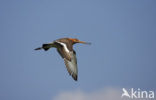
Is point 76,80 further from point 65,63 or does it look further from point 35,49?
point 35,49

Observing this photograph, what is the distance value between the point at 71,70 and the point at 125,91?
2.13m

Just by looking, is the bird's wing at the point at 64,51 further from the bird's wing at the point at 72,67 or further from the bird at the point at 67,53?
the bird's wing at the point at 72,67

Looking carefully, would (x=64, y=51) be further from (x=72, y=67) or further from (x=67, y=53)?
(x=72, y=67)

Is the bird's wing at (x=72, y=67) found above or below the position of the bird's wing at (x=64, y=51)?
below

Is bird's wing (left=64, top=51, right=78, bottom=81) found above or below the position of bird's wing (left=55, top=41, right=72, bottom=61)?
below

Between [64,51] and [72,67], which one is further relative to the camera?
[72,67]

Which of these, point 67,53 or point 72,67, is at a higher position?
point 67,53

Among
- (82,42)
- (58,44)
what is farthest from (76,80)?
(82,42)

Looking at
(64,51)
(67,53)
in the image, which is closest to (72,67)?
(67,53)

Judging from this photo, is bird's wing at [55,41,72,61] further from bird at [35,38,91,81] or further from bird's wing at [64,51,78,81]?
bird's wing at [64,51,78,81]

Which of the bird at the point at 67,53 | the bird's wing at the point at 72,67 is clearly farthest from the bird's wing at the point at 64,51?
the bird's wing at the point at 72,67

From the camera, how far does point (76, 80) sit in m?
17.0

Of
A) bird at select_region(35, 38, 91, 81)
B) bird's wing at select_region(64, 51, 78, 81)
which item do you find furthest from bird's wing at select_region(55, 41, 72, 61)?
bird's wing at select_region(64, 51, 78, 81)

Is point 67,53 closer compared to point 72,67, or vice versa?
point 67,53
